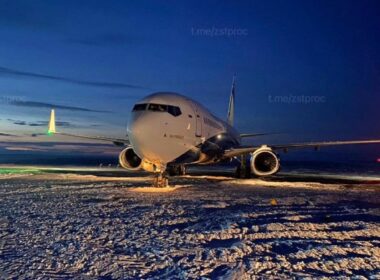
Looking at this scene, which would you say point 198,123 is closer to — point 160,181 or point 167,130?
point 167,130

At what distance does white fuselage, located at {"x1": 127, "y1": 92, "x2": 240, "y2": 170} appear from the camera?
580 inches

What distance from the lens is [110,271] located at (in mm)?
5129

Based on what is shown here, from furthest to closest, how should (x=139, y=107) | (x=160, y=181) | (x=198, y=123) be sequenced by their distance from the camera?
(x=198, y=123)
(x=160, y=181)
(x=139, y=107)

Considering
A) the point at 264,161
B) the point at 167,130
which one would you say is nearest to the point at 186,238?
the point at 167,130

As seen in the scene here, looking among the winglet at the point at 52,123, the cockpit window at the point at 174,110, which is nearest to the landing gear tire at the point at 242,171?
the cockpit window at the point at 174,110

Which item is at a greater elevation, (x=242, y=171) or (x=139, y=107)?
(x=139, y=107)

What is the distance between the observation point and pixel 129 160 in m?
20.5

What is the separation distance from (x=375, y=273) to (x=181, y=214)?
5099mm

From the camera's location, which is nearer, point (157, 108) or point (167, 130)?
point (167, 130)

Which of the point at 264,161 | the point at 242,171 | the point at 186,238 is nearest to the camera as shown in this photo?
the point at 186,238

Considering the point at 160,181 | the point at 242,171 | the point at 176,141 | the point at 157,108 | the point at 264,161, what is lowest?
the point at 160,181

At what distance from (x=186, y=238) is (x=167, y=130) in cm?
838

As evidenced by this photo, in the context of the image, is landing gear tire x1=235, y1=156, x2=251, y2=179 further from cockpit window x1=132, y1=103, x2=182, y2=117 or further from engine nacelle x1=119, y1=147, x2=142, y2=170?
cockpit window x1=132, y1=103, x2=182, y2=117

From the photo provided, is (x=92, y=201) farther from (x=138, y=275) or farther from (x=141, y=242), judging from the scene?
(x=138, y=275)
